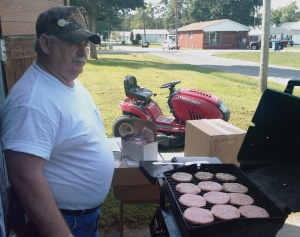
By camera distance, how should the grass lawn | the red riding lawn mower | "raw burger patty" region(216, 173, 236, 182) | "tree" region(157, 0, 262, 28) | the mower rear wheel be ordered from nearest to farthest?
1. "raw burger patty" region(216, 173, 236, 182)
2. the grass lawn
3. the red riding lawn mower
4. the mower rear wheel
5. "tree" region(157, 0, 262, 28)

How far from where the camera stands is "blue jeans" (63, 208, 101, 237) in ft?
5.68

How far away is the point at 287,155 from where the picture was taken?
6.81ft

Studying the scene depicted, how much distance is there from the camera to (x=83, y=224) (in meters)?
1.79

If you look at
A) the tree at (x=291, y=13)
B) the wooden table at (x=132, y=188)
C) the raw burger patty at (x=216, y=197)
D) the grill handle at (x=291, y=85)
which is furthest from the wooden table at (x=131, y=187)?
the tree at (x=291, y=13)

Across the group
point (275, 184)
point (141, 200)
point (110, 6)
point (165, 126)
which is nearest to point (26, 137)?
point (275, 184)

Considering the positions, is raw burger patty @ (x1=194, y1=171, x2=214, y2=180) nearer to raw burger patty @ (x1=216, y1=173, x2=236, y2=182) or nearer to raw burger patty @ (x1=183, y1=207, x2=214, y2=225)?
raw burger patty @ (x1=216, y1=173, x2=236, y2=182)

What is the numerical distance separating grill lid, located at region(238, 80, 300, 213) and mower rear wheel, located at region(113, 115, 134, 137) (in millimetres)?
3436

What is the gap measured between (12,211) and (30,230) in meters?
0.15

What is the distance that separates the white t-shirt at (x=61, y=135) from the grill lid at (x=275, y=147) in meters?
0.92

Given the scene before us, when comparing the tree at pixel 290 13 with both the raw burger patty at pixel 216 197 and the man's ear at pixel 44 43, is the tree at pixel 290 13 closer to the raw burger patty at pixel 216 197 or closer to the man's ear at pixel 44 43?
the raw burger patty at pixel 216 197

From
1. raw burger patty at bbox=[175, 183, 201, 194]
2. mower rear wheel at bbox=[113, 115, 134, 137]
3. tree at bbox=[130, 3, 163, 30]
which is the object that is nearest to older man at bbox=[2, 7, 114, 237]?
raw burger patty at bbox=[175, 183, 201, 194]

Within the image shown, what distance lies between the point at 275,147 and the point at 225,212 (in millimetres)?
686

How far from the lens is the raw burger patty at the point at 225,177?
2041 millimetres

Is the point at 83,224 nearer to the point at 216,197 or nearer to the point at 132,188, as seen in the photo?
the point at 216,197
